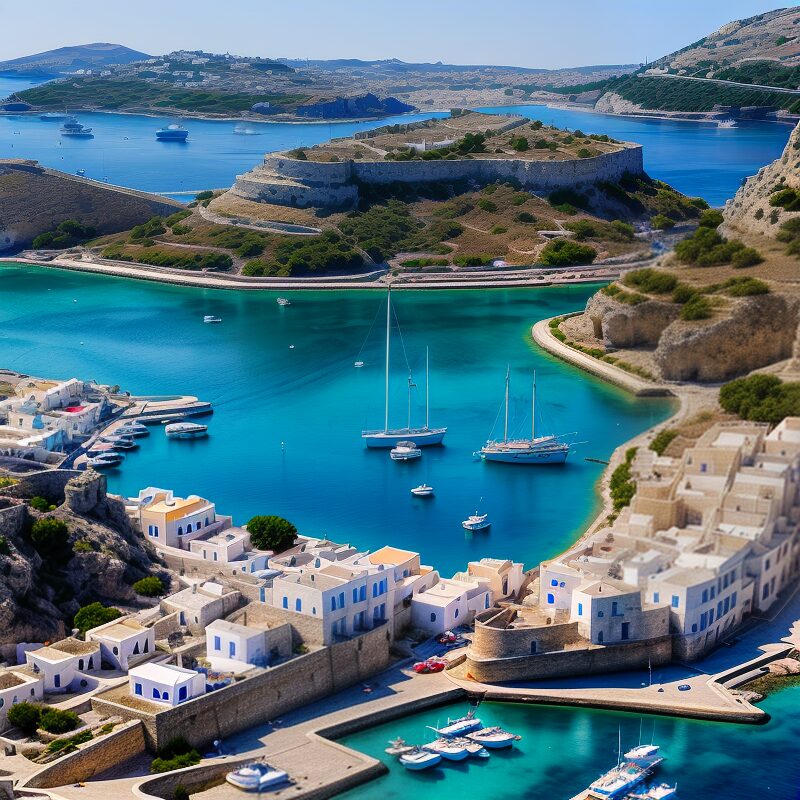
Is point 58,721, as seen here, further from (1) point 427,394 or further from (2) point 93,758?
(1) point 427,394

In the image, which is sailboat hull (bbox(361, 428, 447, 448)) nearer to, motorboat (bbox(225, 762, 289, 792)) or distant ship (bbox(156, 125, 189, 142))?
motorboat (bbox(225, 762, 289, 792))

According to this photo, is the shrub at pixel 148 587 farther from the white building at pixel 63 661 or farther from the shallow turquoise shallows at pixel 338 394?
the shallow turquoise shallows at pixel 338 394

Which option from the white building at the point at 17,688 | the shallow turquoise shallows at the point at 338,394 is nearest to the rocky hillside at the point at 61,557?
the white building at the point at 17,688

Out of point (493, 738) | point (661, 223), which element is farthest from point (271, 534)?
point (661, 223)

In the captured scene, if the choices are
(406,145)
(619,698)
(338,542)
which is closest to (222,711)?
(619,698)

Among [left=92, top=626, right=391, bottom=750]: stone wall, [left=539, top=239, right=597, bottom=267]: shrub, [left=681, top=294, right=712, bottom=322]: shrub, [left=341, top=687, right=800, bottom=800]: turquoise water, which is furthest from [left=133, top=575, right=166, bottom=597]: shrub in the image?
[left=539, top=239, right=597, bottom=267]: shrub
